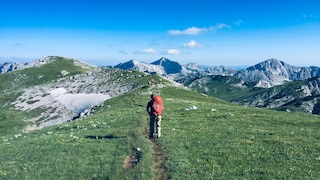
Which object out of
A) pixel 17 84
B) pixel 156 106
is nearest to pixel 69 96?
pixel 17 84

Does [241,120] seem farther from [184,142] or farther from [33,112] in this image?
[33,112]

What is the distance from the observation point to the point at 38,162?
2897 centimetres

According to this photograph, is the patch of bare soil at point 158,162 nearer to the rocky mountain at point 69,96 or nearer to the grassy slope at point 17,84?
the rocky mountain at point 69,96

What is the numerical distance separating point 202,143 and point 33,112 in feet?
295

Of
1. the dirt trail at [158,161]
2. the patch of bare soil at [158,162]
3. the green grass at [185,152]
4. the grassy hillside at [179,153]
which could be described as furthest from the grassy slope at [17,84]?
the patch of bare soil at [158,162]

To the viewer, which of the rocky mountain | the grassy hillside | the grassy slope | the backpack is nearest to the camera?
the grassy hillside

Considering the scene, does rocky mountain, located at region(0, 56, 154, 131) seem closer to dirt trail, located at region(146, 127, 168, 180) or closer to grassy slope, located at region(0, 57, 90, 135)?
grassy slope, located at region(0, 57, 90, 135)

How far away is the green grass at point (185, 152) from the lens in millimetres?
24156

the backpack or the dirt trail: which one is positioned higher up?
Answer: the backpack

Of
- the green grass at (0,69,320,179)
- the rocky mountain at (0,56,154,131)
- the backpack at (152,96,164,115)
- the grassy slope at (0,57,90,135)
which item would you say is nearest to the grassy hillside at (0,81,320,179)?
the green grass at (0,69,320,179)

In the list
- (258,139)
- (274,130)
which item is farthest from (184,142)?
(274,130)

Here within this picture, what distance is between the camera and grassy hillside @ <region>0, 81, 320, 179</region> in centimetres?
2416

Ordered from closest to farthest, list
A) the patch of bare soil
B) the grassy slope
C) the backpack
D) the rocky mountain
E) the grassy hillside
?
the patch of bare soil
the grassy hillside
the backpack
the rocky mountain
the grassy slope

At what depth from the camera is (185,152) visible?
1133 inches
